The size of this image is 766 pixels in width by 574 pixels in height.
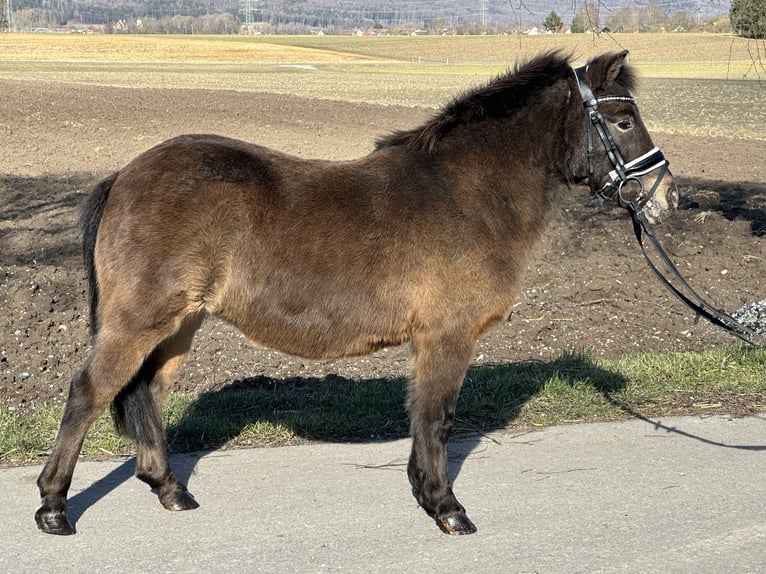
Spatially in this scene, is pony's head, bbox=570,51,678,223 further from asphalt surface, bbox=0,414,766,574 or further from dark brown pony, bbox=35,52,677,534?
asphalt surface, bbox=0,414,766,574

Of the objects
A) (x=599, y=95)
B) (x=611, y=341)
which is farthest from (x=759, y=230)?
(x=599, y=95)

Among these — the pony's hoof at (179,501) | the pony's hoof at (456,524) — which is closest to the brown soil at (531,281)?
the pony's hoof at (456,524)

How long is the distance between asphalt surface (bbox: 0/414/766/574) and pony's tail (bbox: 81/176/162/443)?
0.35m

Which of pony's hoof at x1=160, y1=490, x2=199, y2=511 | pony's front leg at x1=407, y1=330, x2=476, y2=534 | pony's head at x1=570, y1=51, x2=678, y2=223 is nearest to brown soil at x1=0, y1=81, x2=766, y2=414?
pony's head at x1=570, y1=51, x2=678, y2=223

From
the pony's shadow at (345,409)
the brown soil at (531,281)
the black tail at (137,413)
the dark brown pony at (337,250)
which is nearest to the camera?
the dark brown pony at (337,250)

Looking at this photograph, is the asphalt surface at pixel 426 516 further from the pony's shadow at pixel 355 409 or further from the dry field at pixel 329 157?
the dry field at pixel 329 157

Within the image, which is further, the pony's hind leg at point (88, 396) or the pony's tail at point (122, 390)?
the pony's tail at point (122, 390)

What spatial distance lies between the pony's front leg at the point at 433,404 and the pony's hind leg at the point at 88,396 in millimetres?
1336

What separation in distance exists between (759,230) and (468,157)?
24.9 ft

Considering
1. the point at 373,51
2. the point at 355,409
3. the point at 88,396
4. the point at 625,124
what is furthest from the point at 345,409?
the point at 373,51

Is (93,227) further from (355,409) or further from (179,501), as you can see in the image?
(355,409)

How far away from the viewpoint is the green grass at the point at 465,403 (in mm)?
5422

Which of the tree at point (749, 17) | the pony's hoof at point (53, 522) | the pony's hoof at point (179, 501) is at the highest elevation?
the tree at point (749, 17)

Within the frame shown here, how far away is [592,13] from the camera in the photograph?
24.6 feet
